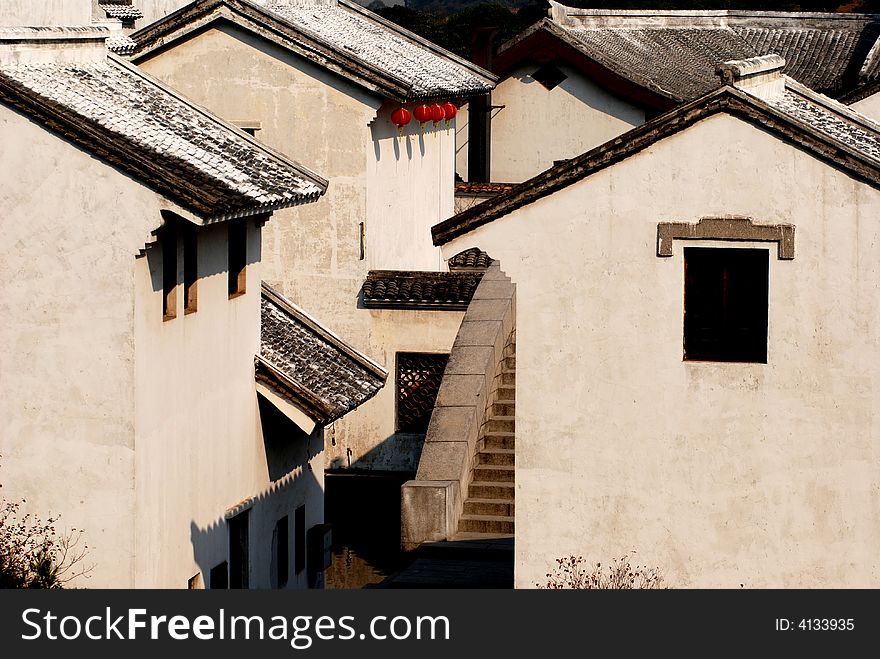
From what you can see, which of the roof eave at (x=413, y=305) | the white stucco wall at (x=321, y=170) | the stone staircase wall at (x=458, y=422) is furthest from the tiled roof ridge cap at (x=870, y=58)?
the stone staircase wall at (x=458, y=422)

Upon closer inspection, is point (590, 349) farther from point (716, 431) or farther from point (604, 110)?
point (604, 110)

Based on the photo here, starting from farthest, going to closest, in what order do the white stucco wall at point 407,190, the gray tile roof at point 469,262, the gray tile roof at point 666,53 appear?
the gray tile roof at point 666,53 < the gray tile roof at point 469,262 < the white stucco wall at point 407,190

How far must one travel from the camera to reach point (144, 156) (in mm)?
17203

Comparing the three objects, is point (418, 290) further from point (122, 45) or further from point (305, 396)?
point (305, 396)

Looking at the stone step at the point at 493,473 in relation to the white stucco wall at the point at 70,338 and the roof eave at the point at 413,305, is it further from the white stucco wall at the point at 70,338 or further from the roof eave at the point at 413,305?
the roof eave at the point at 413,305

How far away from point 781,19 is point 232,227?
1157 inches

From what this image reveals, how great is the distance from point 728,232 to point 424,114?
15.0m

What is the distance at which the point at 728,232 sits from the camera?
15.7 meters

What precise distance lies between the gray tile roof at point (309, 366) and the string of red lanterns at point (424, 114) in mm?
7783

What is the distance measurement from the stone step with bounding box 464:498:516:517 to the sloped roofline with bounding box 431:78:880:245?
5.90 m

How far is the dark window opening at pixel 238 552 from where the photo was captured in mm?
19750

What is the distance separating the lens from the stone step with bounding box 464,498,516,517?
69.7 ft

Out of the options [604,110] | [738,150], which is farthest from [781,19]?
[738,150]

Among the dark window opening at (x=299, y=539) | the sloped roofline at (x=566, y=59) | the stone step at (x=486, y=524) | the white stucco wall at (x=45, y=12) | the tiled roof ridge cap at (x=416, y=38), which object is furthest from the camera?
the sloped roofline at (x=566, y=59)
